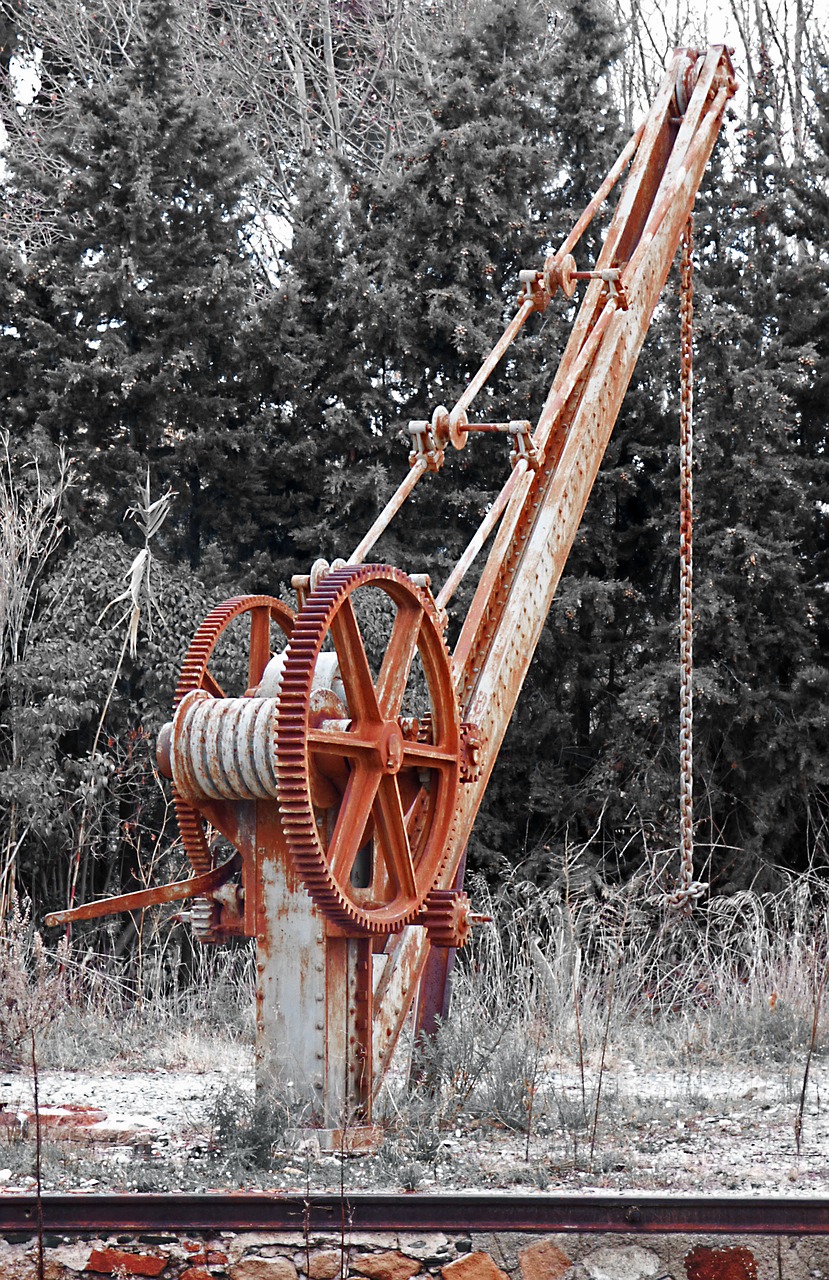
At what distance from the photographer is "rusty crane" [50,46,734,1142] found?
4.09 metres

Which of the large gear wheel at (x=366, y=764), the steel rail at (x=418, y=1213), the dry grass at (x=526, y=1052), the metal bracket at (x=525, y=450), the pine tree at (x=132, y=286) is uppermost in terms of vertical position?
the pine tree at (x=132, y=286)

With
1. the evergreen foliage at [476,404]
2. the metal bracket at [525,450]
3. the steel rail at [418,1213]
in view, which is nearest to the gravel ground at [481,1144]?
the steel rail at [418,1213]

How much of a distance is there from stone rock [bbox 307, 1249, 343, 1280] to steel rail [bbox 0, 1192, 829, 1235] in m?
0.07

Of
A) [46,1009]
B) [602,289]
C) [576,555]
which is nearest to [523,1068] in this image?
[46,1009]

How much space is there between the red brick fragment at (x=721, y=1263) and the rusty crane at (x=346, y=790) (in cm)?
115

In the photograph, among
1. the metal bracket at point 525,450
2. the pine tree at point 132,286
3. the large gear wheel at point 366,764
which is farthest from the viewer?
the pine tree at point 132,286

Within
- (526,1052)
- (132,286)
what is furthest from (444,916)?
(132,286)

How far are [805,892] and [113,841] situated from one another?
495 cm

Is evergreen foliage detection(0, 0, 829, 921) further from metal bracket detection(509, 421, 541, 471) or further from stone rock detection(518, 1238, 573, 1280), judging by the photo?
stone rock detection(518, 1238, 573, 1280)

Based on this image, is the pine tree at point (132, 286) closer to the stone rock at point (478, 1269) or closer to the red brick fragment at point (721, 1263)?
the stone rock at point (478, 1269)

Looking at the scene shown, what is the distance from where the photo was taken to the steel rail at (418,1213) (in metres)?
3.52

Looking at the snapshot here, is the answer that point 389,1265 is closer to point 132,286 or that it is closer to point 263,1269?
point 263,1269

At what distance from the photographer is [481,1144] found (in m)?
4.51

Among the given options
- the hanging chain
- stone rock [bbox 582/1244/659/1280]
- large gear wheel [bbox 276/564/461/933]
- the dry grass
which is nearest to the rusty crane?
large gear wheel [bbox 276/564/461/933]
